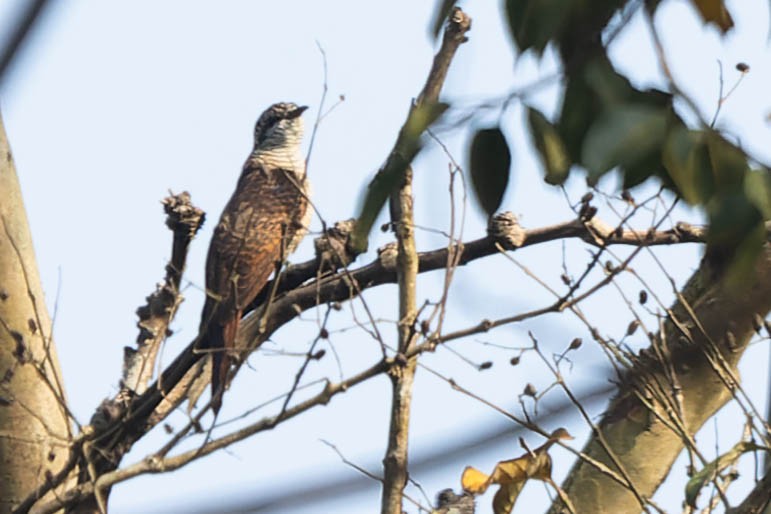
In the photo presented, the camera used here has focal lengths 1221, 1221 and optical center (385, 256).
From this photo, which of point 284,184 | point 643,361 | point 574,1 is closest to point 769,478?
point 643,361

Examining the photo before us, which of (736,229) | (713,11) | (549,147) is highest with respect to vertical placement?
(713,11)

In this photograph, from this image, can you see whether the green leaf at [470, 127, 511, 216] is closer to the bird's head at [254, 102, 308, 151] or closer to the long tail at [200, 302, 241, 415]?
the long tail at [200, 302, 241, 415]

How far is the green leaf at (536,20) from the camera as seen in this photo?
1375 mm

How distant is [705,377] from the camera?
4.64m

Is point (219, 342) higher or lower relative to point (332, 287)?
higher

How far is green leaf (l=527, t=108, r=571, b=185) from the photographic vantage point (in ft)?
4.99

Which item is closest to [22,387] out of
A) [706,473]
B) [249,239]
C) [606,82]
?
[249,239]

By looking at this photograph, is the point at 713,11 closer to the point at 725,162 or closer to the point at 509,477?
the point at 725,162

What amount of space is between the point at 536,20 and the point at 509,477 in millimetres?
2662

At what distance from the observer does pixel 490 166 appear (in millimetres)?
1598

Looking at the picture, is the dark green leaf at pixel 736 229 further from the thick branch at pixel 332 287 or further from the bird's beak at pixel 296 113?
the bird's beak at pixel 296 113

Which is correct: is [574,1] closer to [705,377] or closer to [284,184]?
[705,377]

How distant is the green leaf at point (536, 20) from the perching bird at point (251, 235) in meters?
3.25

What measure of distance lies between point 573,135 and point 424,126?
0.18 meters
